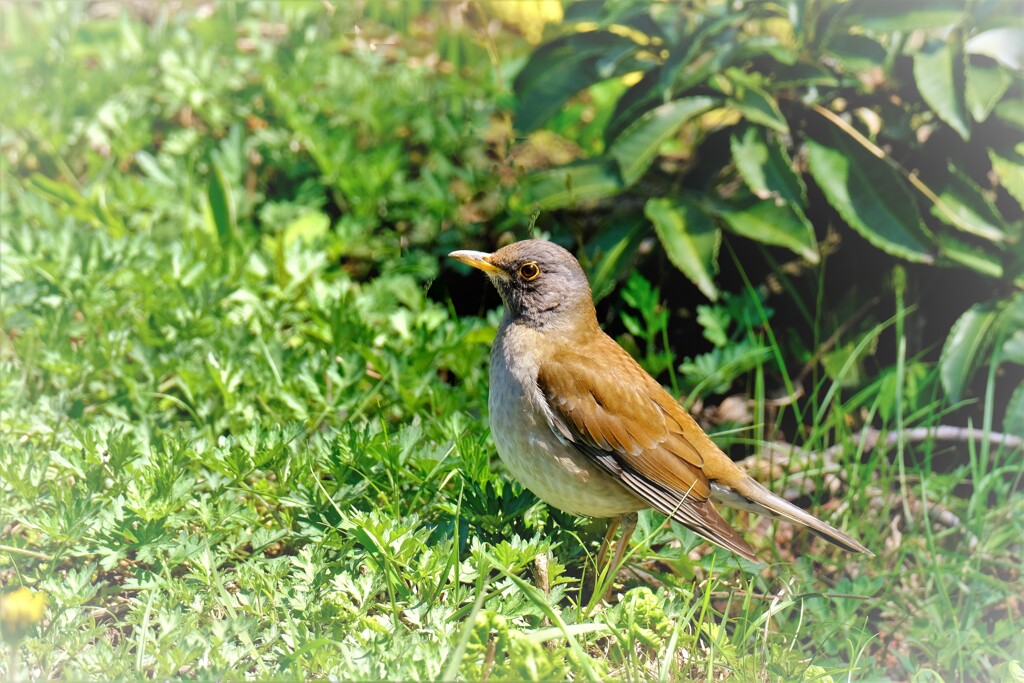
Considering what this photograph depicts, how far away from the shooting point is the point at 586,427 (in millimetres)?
3854

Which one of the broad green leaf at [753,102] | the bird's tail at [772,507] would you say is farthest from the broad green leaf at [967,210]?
the bird's tail at [772,507]

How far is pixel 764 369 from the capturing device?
550 centimetres

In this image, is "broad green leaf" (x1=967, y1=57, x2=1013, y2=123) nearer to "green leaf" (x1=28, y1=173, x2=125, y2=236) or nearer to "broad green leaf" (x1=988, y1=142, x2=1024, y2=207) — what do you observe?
"broad green leaf" (x1=988, y1=142, x2=1024, y2=207)

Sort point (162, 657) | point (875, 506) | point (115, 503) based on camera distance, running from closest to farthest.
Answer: point (162, 657) < point (115, 503) < point (875, 506)

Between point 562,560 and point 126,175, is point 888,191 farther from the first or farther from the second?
point 126,175

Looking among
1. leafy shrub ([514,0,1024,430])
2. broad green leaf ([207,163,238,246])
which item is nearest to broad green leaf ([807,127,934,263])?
leafy shrub ([514,0,1024,430])

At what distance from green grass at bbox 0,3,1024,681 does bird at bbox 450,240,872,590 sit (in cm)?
17

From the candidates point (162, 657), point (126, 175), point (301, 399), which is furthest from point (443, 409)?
point (126, 175)

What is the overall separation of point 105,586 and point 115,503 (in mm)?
359

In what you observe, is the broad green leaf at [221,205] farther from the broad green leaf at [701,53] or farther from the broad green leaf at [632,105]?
the broad green leaf at [701,53]

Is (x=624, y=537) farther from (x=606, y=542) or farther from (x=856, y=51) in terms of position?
(x=856, y=51)

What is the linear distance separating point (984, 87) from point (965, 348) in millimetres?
1226

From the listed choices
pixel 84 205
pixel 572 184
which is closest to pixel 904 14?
pixel 572 184

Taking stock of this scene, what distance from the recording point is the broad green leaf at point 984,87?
15.2 ft
